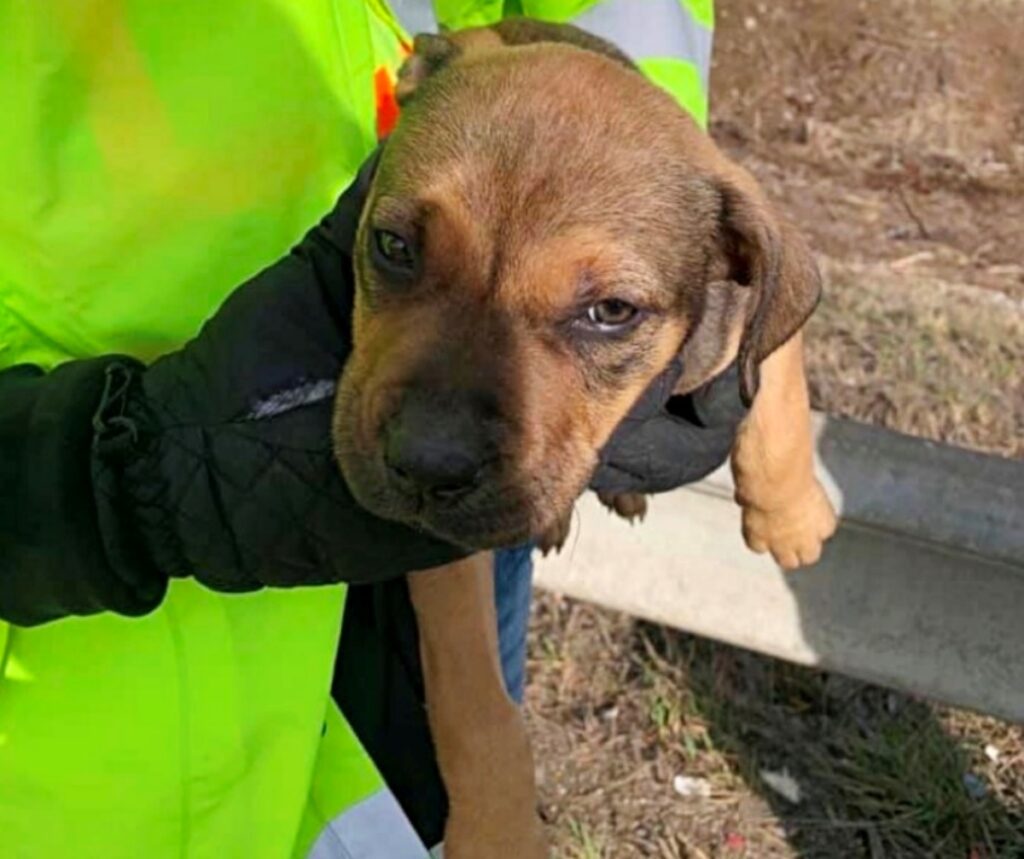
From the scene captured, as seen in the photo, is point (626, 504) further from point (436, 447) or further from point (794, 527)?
point (436, 447)

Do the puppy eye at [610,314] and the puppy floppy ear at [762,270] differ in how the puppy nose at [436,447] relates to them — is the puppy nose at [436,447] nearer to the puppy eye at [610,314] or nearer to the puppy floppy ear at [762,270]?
the puppy eye at [610,314]

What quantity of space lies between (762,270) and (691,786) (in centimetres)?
184

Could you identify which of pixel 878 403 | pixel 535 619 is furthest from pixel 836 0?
pixel 535 619

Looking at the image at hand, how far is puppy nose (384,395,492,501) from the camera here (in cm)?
237

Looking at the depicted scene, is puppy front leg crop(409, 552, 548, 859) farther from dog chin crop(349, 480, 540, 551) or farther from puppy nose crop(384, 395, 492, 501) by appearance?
puppy nose crop(384, 395, 492, 501)

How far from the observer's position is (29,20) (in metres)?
2.38

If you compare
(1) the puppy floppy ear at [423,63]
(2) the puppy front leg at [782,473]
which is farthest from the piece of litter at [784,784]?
(1) the puppy floppy ear at [423,63]

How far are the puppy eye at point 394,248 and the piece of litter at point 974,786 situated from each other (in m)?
2.21

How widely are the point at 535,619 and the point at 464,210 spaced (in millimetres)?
2243

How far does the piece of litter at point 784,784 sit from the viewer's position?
4.25 metres

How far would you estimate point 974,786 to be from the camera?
4188mm

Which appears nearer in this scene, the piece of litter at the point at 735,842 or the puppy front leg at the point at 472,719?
the puppy front leg at the point at 472,719

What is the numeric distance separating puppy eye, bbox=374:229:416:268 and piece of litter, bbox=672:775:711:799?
2065 mm

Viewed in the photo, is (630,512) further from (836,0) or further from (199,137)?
(836,0)
